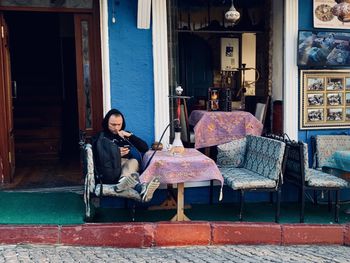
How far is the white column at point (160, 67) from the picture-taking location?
240 inches

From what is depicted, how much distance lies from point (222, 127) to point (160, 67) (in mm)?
1272

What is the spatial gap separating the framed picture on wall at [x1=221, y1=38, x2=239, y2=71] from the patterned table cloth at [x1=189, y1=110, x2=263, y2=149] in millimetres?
2572

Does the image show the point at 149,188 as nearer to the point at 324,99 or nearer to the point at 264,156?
the point at 264,156

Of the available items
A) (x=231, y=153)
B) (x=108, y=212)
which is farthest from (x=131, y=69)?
(x=108, y=212)

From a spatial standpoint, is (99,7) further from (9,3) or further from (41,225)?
(41,225)

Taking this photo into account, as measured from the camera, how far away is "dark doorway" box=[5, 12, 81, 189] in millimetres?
9773

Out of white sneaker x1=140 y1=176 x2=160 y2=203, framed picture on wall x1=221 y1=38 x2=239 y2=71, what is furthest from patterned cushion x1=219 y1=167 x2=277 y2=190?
framed picture on wall x1=221 y1=38 x2=239 y2=71

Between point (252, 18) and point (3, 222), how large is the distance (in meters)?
5.37

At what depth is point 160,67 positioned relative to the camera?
Result: 6148 mm

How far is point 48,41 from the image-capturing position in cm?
1201

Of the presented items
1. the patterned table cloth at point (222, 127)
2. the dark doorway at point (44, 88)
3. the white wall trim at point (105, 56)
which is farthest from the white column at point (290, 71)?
the dark doorway at point (44, 88)

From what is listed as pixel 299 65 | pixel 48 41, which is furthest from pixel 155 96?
pixel 48 41

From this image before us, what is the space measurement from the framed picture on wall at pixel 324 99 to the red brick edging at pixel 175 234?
1.86m

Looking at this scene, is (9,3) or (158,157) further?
(9,3)
